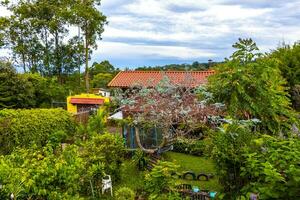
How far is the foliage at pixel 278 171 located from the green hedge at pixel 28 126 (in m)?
9.81

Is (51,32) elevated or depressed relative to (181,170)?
elevated

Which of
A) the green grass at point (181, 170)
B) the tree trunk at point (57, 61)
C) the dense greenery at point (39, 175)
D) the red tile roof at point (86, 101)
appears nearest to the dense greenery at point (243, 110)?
the green grass at point (181, 170)

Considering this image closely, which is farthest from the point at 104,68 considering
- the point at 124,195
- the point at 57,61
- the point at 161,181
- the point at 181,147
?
the point at 161,181

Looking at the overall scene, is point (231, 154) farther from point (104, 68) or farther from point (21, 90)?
point (104, 68)

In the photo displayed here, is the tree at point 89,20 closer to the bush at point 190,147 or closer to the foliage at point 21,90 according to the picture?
the foliage at point 21,90

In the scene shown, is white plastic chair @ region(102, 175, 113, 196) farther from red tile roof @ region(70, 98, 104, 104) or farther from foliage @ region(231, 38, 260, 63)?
red tile roof @ region(70, 98, 104, 104)

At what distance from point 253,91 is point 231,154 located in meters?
2.87

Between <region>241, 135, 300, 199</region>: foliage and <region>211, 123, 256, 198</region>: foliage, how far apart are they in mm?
3014

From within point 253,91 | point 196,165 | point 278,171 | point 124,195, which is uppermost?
point 253,91

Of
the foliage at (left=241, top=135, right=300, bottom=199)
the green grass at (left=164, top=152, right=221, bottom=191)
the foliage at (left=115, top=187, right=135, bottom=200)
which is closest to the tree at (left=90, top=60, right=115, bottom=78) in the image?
the green grass at (left=164, top=152, right=221, bottom=191)

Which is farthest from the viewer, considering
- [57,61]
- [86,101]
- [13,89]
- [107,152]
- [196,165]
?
[57,61]

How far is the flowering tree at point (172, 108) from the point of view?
12875 millimetres

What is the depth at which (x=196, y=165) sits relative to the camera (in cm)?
1418

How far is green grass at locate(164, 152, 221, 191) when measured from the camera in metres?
11.4
